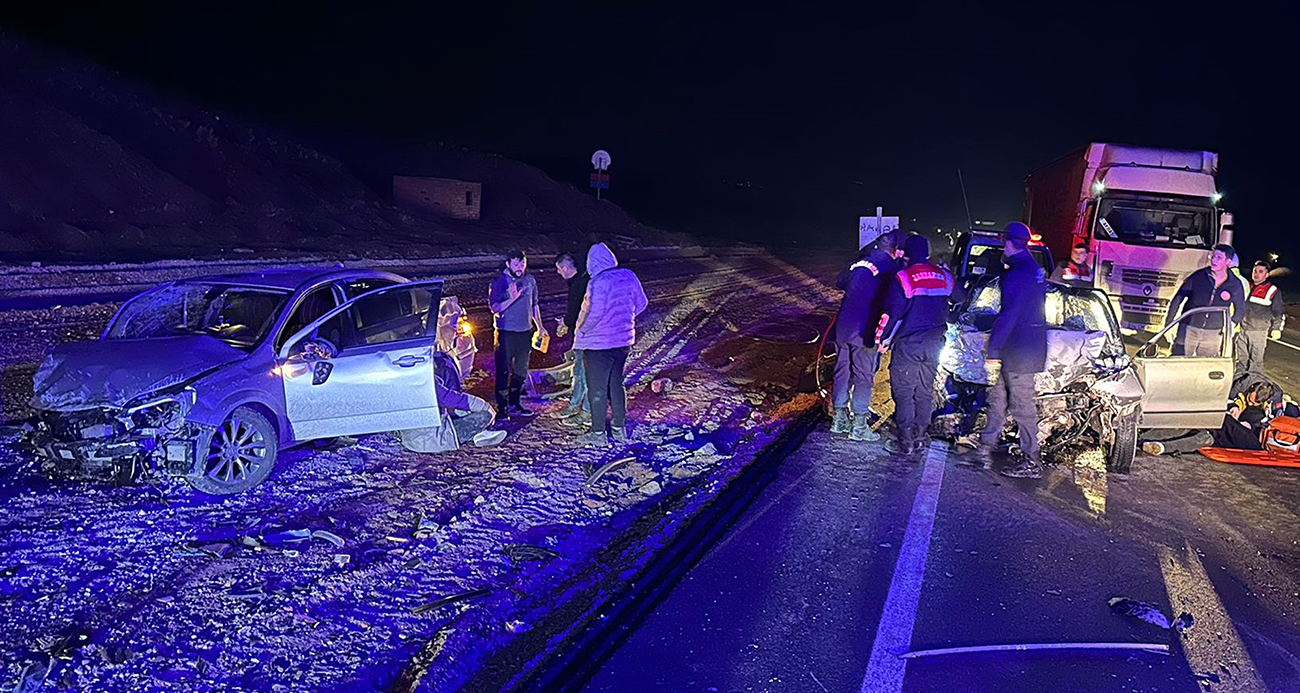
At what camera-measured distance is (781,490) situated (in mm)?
6445

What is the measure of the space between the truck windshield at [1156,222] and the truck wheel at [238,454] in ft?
48.3

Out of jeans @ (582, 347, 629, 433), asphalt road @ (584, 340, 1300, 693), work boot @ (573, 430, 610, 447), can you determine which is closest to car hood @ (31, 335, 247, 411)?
jeans @ (582, 347, 629, 433)

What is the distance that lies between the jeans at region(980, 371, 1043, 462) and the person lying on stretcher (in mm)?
1454

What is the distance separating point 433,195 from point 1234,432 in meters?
37.0

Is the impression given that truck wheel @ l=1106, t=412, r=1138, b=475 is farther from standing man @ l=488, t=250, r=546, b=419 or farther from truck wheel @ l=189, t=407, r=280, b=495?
truck wheel @ l=189, t=407, r=280, b=495

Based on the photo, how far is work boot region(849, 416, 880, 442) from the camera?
26.1ft

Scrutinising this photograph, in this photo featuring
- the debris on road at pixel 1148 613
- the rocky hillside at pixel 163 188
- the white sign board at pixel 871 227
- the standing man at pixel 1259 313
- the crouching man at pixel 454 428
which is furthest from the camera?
the rocky hillside at pixel 163 188

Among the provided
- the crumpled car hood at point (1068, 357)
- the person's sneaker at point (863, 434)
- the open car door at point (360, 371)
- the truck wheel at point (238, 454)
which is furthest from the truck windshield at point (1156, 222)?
the truck wheel at point (238, 454)

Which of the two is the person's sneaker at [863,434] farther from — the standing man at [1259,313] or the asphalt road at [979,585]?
the standing man at [1259,313]

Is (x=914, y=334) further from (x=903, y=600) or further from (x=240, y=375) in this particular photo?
(x=240, y=375)

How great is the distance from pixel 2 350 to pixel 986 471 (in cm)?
1072

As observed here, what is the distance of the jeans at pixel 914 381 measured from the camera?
720cm

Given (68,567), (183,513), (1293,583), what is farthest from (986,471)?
(68,567)

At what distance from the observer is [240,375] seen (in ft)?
18.7
